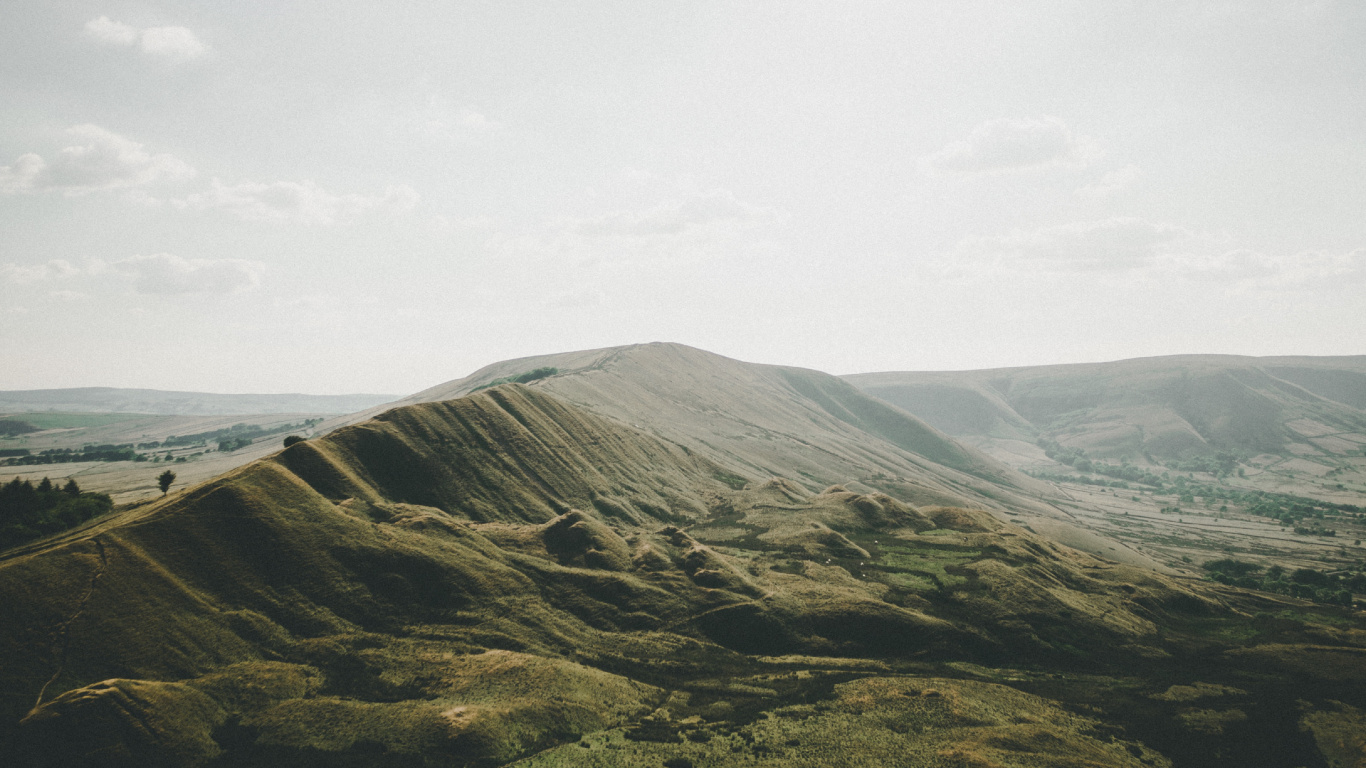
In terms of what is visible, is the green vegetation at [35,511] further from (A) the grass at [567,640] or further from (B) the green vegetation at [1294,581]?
(B) the green vegetation at [1294,581]

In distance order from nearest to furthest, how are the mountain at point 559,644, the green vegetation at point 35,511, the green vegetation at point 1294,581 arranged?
1. the mountain at point 559,644
2. the green vegetation at point 35,511
3. the green vegetation at point 1294,581

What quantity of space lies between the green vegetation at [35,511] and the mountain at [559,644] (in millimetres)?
8306

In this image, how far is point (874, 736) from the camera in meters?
57.8

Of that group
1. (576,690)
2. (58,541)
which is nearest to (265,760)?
(576,690)

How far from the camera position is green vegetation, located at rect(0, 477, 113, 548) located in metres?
67.8

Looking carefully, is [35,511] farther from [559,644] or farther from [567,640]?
[567,640]

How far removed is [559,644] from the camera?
232ft

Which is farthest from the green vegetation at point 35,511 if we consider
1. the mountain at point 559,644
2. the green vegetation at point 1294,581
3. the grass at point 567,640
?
the green vegetation at point 1294,581

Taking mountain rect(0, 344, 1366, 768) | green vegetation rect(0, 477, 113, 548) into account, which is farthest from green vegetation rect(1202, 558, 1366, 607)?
green vegetation rect(0, 477, 113, 548)

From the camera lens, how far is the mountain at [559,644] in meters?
50.1

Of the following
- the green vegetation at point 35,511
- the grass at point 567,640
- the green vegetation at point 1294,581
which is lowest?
the green vegetation at point 1294,581

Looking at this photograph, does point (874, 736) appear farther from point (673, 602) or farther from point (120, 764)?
point (120, 764)

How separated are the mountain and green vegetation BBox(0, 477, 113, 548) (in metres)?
8.31

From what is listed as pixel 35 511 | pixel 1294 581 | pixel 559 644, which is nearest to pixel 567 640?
pixel 559 644
